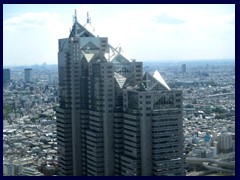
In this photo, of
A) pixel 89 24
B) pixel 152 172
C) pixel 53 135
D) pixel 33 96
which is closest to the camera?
pixel 152 172

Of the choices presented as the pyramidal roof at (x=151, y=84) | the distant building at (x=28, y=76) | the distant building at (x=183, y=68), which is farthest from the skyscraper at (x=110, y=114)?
the distant building at (x=28, y=76)

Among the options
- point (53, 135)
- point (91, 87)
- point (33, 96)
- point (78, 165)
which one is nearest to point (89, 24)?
point (91, 87)

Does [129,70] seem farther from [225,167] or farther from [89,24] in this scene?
[225,167]

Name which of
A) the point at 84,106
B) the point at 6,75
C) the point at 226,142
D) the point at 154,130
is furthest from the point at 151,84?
the point at 6,75

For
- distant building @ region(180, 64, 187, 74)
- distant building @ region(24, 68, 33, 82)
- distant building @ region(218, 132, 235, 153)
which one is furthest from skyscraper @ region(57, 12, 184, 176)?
distant building @ region(24, 68, 33, 82)

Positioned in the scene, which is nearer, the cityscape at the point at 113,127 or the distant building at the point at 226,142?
the cityscape at the point at 113,127

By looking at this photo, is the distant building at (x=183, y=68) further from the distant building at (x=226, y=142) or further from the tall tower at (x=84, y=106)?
the tall tower at (x=84, y=106)

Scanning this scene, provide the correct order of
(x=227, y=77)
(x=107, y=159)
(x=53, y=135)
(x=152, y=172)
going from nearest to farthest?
(x=152, y=172), (x=107, y=159), (x=53, y=135), (x=227, y=77)

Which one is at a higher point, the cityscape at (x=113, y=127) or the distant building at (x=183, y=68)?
the distant building at (x=183, y=68)
